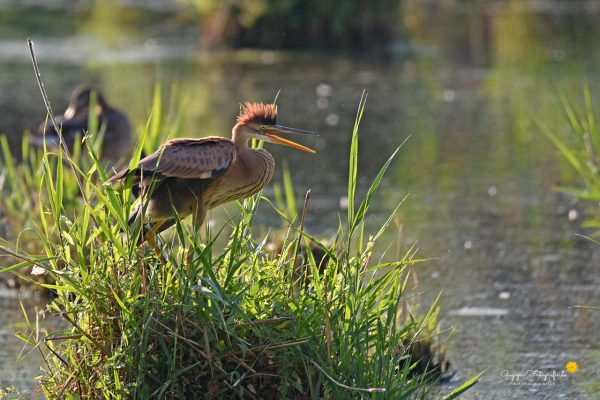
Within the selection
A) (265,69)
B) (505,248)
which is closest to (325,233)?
(505,248)

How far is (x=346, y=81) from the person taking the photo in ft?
54.4

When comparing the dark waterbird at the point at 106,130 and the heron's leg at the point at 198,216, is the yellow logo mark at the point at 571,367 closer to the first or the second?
the heron's leg at the point at 198,216

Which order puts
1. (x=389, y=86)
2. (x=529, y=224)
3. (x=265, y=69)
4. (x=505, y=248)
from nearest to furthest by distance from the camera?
(x=505, y=248) → (x=529, y=224) → (x=389, y=86) → (x=265, y=69)

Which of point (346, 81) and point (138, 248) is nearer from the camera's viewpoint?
point (138, 248)

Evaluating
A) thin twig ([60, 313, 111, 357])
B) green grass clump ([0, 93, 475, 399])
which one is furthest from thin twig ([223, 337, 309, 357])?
thin twig ([60, 313, 111, 357])

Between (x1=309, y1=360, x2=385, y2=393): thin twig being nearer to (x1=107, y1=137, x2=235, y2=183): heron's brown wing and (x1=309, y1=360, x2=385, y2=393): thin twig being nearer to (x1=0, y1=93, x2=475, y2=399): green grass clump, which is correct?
(x1=0, y1=93, x2=475, y2=399): green grass clump

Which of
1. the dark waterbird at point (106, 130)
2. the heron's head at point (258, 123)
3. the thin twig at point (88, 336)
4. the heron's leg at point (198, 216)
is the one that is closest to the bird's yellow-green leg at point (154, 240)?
the heron's leg at point (198, 216)

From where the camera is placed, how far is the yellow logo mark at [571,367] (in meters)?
5.90

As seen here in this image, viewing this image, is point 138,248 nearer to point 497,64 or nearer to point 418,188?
point 418,188

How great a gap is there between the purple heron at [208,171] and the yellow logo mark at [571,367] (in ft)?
5.81

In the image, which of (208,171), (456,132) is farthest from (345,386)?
(456,132)

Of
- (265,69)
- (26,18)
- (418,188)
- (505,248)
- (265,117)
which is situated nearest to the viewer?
(265,117)

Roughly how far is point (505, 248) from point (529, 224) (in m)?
0.78

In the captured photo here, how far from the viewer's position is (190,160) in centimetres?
498
